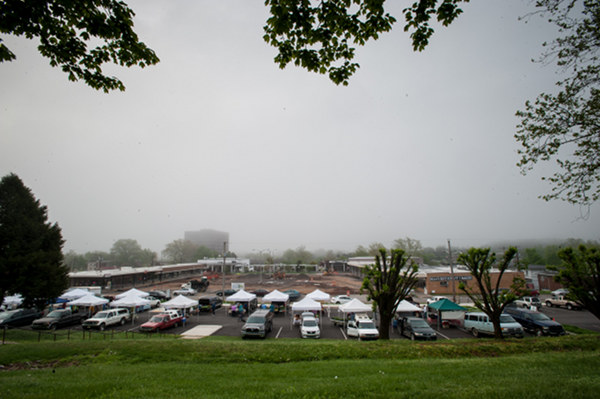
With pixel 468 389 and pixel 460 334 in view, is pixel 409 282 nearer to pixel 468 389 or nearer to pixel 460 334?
pixel 460 334

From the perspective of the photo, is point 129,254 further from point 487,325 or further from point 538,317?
point 538,317

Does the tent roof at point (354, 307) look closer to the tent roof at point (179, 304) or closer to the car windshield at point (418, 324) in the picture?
the car windshield at point (418, 324)

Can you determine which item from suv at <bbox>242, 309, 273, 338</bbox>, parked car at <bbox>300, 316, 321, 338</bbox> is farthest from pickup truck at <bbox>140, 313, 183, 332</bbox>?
parked car at <bbox>300, 316, 321, 338</bbox>

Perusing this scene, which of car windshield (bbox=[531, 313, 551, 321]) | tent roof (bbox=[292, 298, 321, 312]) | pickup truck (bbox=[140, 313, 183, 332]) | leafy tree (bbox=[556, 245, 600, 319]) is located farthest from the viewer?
tent roof (bbox=[292, 298, 321, 312])

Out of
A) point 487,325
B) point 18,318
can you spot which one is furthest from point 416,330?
point 18,318

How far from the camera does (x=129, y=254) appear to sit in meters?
123

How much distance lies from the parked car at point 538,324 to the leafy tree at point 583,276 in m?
6.98

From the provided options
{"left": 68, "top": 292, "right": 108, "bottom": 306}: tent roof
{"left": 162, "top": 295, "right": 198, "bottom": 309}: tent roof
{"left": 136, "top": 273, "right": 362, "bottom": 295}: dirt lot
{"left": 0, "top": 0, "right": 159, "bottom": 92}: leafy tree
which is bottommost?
{"left": 136, "top": 273, "right": 362, "bottom": 295}: dirt lot

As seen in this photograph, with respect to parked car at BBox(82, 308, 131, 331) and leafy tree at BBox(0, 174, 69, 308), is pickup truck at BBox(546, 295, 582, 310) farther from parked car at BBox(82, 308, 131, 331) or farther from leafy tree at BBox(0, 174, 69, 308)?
leafy tree at BBox(0, 174, 69, 308)

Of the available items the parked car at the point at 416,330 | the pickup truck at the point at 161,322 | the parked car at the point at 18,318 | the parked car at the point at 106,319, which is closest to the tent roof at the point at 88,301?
the parked car at the point at 18,318

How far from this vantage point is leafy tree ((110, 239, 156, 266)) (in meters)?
122

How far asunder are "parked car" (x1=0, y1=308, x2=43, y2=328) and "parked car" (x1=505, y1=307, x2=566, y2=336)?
35.8m

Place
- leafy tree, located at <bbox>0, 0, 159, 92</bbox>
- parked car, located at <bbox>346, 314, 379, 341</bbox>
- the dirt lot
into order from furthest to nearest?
the dirt lot
parked car, located at <bbox>346, 314, 379, 341</bbox>
leafy tree, located at <bbox>0, 0, 159, 92</bbox>

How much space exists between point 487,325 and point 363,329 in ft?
25.7
